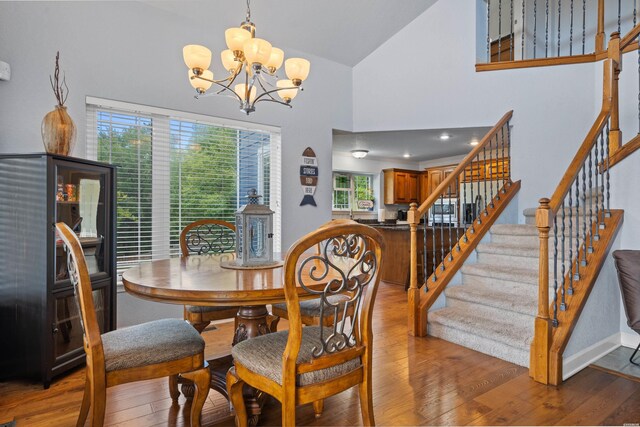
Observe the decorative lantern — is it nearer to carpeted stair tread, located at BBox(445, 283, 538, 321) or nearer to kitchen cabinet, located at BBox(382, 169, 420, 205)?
carpeted stair tread, located at BBox(445, 283, 538, 321)

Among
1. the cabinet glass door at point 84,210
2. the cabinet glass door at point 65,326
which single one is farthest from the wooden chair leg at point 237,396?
the cabinet glass door at point 84,210

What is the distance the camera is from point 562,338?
2.30m

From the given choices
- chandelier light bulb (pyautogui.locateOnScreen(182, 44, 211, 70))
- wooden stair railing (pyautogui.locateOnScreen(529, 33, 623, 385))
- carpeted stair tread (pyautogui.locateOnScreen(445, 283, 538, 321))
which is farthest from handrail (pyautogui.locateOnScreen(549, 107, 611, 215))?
chandelier light bulb (pyautogui.locateOnScreen(182, 44, 211, 70))

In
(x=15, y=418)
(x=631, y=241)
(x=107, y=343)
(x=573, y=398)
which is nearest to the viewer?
(x=107, y=343)

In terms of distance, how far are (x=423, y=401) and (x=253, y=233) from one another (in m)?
1.36

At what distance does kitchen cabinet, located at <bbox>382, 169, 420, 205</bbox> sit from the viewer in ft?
25.0

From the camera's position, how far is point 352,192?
761 centimetres

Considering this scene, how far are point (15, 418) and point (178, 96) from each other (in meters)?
2.68

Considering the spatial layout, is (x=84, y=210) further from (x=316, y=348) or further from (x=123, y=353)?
(x=316, y=348)

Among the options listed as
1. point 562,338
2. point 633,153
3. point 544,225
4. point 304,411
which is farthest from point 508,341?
point 633,153

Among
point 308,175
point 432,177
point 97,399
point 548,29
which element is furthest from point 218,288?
point 432,177

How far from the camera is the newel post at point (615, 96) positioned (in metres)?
3.04

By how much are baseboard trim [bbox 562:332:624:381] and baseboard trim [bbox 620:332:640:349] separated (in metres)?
0.02

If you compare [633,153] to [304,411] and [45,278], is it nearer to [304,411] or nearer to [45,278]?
[304,411]
